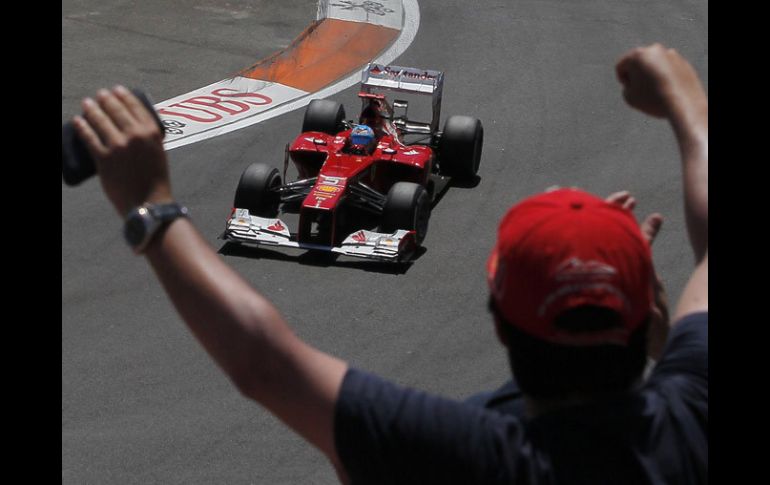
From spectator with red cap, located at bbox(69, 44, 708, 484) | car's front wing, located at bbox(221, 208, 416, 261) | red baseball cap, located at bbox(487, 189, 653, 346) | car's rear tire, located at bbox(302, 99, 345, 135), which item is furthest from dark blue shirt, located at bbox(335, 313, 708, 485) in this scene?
car's rear tire, located at bbox(302, 99, 345, 135)

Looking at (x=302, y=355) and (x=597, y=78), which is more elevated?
(x=302, y=355)

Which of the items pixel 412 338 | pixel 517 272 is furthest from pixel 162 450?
pixel 517 272

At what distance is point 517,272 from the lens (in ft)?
6.11

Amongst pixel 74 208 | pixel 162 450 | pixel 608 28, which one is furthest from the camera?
pixel 608 28

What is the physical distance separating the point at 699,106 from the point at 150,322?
24.8ft

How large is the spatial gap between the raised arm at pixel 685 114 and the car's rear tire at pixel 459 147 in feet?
33.1

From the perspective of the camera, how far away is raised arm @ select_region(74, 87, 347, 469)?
1788mm

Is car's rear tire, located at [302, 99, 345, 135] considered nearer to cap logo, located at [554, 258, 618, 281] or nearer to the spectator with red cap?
the spectator with red cap

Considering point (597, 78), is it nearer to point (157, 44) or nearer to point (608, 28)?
point (608, 28)

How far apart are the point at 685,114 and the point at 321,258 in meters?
8.49

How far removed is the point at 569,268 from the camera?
1825mm

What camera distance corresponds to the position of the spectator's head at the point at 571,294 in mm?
1832

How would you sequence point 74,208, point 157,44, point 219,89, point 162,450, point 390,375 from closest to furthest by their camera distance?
point 162,450 < point 390,375 < point 74,208 < point 219,89 < point 157,44

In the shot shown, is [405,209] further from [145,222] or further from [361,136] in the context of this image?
[145,222]
